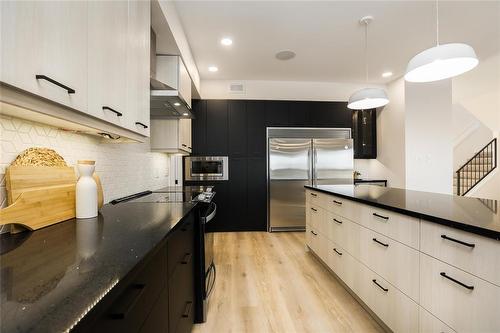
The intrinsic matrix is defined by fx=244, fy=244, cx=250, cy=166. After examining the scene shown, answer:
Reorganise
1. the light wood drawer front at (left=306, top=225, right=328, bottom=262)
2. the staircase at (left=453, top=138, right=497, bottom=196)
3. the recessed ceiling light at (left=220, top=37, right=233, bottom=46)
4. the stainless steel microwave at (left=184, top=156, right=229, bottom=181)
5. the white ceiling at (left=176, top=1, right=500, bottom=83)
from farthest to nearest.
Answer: the staircase at (left=453, top=138, right=497, bottom=196) < the stainless steel microwave at (left=184, top=156, right=229, bottom=181) < the recessed ceiling light at (left=220, top=37, right=233, bottom=46) < the light wood drawer front at (left=306, top=225, right=328, bottom=262) < the white ceiling at (left=176, top=1, right=500, bottom=83)

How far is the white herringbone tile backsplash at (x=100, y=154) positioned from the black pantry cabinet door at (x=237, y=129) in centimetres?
137

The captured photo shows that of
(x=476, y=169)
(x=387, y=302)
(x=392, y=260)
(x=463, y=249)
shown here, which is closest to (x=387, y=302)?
(x=387, y=302)

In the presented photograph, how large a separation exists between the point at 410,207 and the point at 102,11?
6.13ft

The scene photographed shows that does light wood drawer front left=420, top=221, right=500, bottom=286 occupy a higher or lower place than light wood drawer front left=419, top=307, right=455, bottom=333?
higher

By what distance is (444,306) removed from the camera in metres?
1.13

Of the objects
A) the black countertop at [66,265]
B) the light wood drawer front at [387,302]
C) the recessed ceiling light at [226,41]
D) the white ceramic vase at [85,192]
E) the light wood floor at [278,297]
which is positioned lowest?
the light wood floor at [278,297]

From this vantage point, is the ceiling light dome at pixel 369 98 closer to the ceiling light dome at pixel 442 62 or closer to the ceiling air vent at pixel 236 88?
the ceiling light dome at pixel 442 62

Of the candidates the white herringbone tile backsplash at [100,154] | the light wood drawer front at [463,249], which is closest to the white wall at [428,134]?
the light wood drawer front at [463,249]

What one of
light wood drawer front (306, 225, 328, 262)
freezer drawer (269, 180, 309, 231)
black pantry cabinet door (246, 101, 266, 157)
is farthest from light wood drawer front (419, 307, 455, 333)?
black pantry cabinet door (246, 101, 266, 157)

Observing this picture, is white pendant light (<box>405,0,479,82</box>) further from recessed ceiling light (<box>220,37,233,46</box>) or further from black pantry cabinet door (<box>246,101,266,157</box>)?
black pantry cabinet door (<box>246,101,266,157</box>)

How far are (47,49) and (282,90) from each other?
4.03 metres

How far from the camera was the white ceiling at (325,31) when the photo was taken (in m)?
2.37

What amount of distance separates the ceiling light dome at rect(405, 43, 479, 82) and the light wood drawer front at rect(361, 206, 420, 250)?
100cm

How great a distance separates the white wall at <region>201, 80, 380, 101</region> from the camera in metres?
4.30
